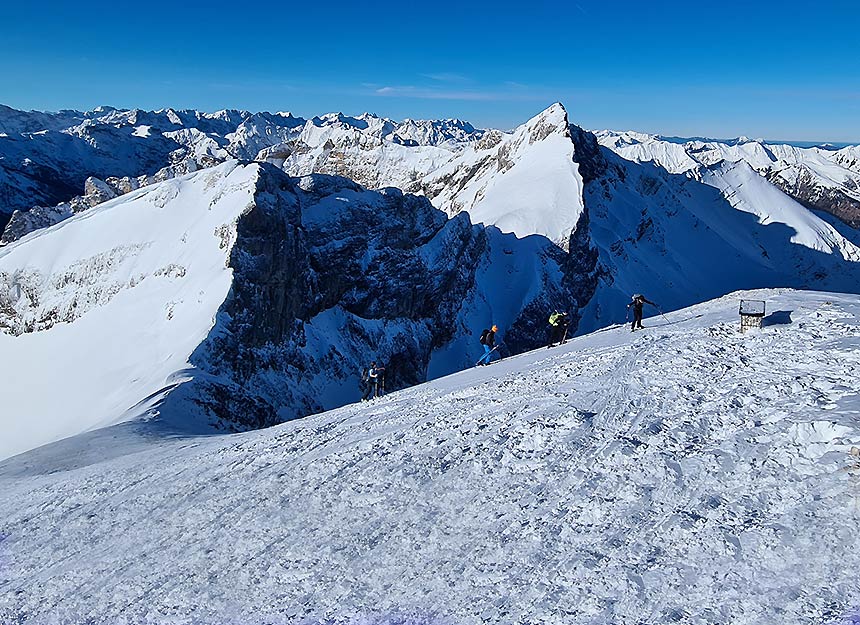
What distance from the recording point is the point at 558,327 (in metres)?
25.0

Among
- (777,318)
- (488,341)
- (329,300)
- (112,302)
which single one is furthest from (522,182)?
(777,318)

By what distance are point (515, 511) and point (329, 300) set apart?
45.7m

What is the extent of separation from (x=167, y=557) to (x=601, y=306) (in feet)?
284

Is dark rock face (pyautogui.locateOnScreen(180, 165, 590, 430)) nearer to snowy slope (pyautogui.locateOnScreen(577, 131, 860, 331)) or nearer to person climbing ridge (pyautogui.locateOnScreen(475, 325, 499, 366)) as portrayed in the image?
person climbing ridge (pyautogui.locateOnScreen(475, 325, 499, 366))

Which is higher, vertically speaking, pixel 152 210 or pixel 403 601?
pixel 152 210

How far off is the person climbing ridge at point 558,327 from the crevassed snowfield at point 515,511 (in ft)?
22.7

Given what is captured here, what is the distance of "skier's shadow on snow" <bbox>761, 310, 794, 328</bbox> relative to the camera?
1825 centimetres

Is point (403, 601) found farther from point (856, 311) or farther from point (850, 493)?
point (856, 311)

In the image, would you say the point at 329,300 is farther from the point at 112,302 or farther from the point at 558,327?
the point at 558,327

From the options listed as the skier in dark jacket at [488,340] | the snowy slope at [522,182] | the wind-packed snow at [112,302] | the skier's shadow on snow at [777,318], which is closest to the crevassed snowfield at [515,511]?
the skier's shadow on snow at [777,318]

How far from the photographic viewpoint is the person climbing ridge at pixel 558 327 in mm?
24422

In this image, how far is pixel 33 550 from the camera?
1248cm

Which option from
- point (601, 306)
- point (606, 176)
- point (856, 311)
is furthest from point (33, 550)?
point (606, 176)

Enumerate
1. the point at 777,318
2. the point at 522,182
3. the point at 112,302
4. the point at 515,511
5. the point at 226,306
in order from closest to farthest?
1. the point at 515,511
2. the point at 777,318
3. the point at 226,306
4. the point at 112,302
5. the point at 522,182
